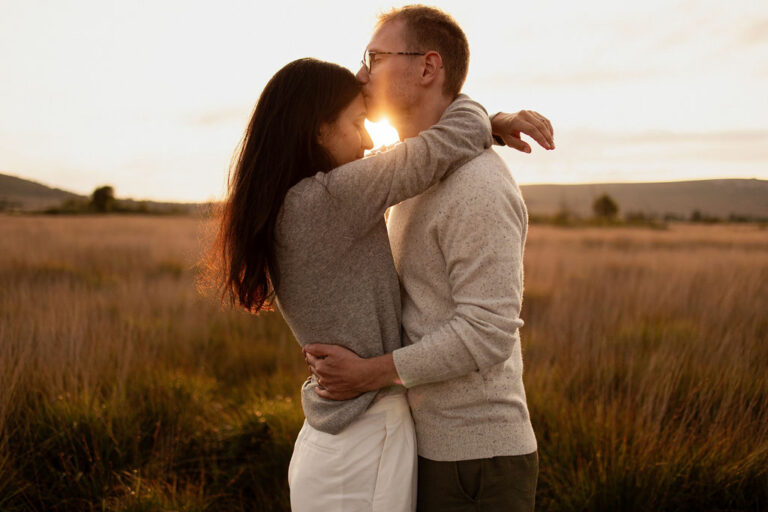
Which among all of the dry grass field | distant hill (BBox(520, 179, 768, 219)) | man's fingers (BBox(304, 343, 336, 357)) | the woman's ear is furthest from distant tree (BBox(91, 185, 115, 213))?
man's fingers (BBox(304, 343, 336, 357))

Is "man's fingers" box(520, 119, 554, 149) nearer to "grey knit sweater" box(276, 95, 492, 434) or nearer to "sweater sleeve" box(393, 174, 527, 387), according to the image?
"grey knit sweater" box(276, 95, 492, 434)

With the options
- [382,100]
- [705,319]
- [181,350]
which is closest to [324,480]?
[382,100]

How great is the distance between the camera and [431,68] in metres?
2.07

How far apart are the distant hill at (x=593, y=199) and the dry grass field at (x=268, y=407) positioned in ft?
83.2

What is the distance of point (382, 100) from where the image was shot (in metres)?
2.11

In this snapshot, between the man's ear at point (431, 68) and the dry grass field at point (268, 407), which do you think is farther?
the dry grass field at point (268, 407)

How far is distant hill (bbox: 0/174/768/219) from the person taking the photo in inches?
1585

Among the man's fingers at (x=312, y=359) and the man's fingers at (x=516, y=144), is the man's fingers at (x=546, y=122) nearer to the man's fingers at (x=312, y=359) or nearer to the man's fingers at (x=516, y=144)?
the man's fingers at (x=516, y=144)

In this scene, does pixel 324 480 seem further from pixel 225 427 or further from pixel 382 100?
pixel 225 427

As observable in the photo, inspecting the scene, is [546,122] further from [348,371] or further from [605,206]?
[605,206]

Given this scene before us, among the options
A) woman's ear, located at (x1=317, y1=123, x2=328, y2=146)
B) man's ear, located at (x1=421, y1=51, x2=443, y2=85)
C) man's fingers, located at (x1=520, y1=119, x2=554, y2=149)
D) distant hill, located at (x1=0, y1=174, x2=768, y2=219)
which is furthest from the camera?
distant hill, located at (x1=0, y1=174, x2=768, y2=219)

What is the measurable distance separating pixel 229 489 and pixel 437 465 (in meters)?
2.23

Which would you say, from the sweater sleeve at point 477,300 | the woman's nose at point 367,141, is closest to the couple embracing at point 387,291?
the sweater sleeve at point 477,300

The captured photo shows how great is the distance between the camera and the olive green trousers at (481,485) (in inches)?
71.3
